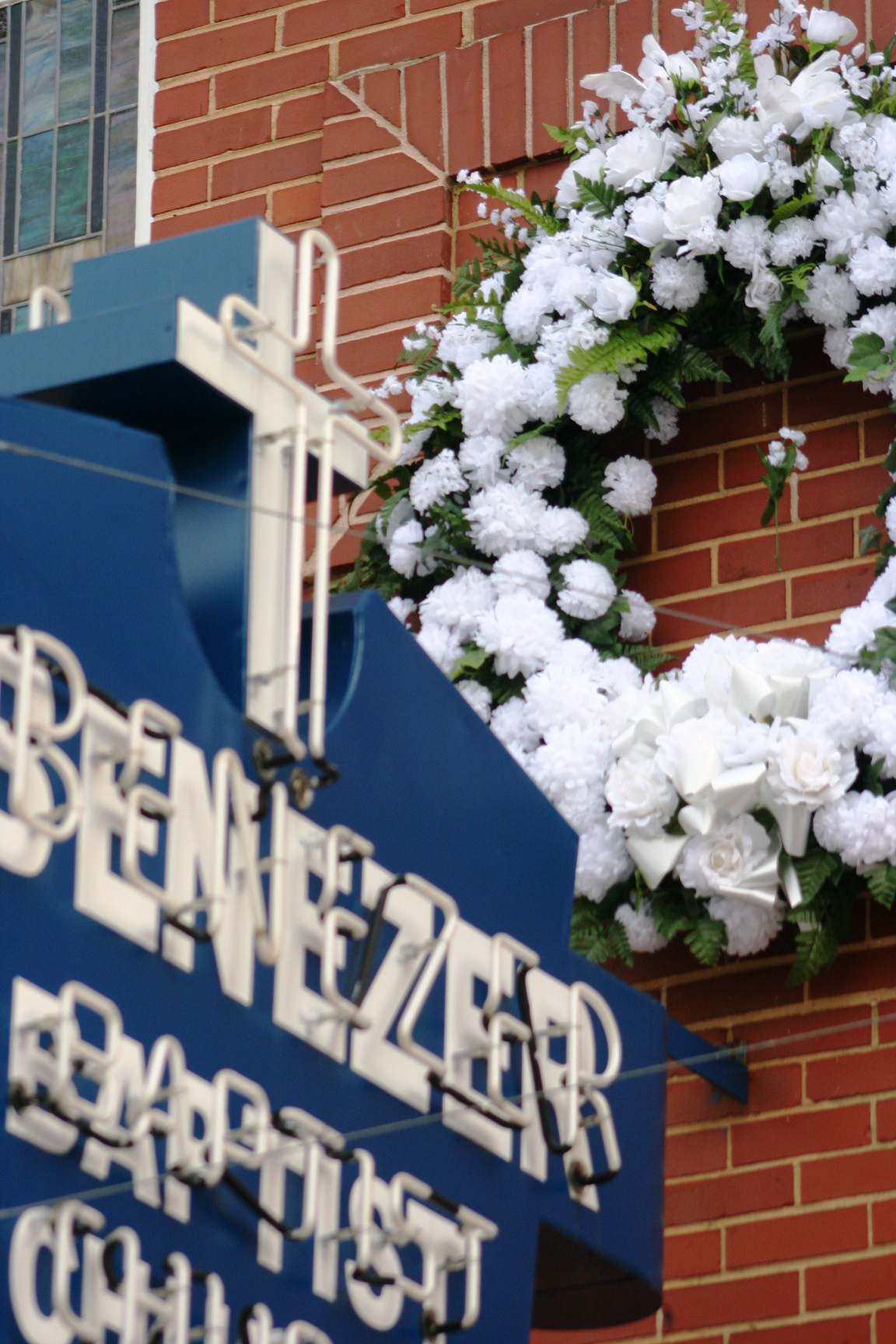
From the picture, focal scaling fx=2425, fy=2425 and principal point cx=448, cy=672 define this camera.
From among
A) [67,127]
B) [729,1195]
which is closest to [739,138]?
[67,127]

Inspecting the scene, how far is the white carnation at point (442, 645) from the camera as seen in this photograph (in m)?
→ 4.53

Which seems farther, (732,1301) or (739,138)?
(739,138)

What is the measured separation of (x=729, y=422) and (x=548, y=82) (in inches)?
35.2

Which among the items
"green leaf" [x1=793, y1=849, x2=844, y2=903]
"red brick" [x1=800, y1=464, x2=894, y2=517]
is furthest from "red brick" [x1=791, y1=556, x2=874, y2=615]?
"green leaf" [x1=793, y1=849, x2=844, y2=903]

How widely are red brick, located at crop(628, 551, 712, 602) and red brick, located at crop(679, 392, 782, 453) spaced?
23 centimetres

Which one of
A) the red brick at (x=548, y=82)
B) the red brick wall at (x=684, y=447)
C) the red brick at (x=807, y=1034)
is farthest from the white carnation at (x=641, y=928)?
the red brick at (x=548, y=82)

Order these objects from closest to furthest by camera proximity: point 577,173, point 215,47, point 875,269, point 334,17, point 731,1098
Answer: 1. point 731,1098
2. point 875,269
3. point 577,173
4. point 334,17
5. point 215,47

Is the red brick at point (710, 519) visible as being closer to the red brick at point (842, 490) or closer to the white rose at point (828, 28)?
the red brick at point (842, 490)

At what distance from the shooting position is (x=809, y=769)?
160 inches

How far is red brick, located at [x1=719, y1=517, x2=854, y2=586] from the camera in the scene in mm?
4547

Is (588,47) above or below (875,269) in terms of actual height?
above

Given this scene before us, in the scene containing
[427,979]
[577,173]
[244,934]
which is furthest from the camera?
[577,173]

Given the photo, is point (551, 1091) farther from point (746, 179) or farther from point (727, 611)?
point (746, 179)

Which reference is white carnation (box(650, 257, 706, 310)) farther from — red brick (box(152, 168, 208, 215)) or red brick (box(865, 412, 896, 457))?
red brick (box(152, 168, 208, 215))
